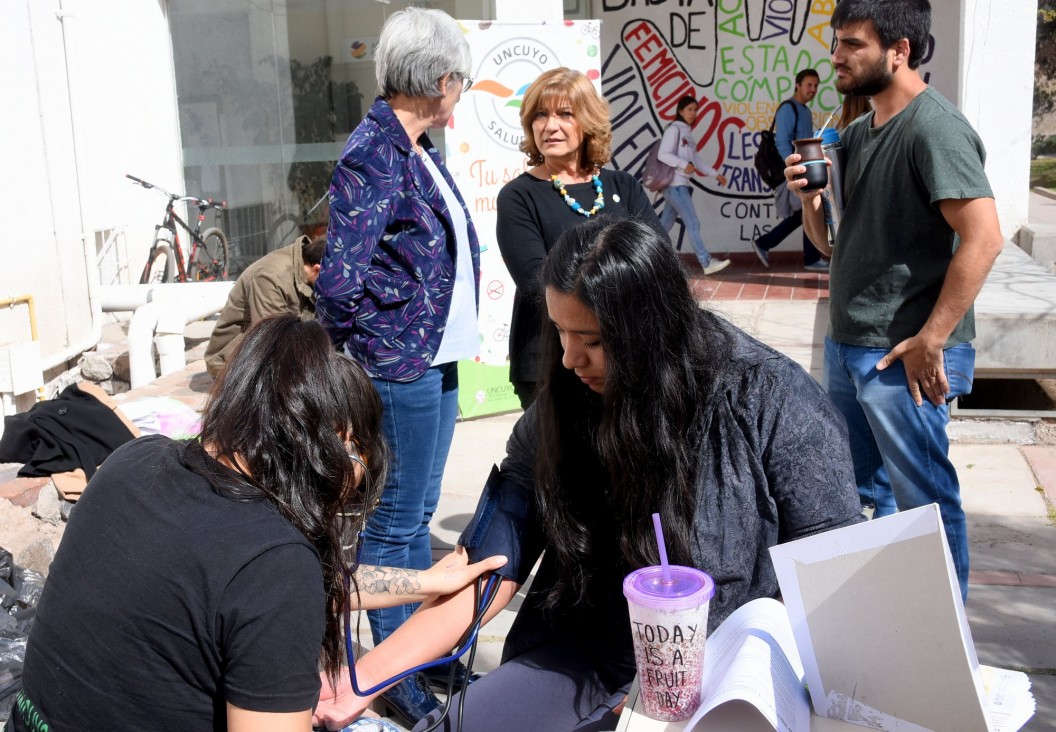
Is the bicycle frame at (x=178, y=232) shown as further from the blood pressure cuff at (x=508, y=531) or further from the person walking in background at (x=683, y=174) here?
the blood pressure cuff at (x=508, y=531)

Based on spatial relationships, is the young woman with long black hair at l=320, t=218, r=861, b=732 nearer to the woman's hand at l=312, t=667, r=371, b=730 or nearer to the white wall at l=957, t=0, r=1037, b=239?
the woman's hand at l=312, t=667, r=371, b=730

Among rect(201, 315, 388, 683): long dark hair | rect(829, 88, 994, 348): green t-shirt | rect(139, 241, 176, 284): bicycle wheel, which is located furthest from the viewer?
rect(139, 241, 176, 284): bicycle wheel

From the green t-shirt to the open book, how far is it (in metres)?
1.53

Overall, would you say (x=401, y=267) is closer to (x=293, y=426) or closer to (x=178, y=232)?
(x=293, y=426)

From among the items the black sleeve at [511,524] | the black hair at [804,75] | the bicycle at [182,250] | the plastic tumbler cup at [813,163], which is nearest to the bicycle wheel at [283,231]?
the bicycle at [182,250]

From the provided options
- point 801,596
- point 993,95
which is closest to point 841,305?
point 801,596

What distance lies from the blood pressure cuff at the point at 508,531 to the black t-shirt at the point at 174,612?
56 centimetres

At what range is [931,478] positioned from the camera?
108 inches

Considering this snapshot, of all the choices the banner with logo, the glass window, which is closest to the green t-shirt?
the banner with logo

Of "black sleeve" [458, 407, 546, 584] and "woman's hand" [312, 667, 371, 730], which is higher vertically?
"black sleeve" [458, 407, 546, 584]

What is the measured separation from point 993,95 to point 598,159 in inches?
203

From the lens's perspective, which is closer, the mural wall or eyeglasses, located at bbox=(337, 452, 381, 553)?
eyeglasses, located at bbox=(337, 452, 381, 553)

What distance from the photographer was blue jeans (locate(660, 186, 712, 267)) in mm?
9008

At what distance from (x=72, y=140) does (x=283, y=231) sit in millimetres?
2686
